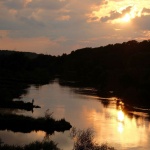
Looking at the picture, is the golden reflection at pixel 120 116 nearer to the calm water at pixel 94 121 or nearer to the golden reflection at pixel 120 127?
the calm water at pixel 94 121

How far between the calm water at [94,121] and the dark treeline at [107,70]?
14287 millimetres

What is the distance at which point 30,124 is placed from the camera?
46375 mm

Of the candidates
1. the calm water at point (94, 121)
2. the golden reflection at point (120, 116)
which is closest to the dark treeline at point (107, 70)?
the calm water at point (94, 121)

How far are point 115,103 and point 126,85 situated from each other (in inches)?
856

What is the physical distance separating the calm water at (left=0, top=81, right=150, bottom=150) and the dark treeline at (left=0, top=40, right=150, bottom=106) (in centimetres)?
1429

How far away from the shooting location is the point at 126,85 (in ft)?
320

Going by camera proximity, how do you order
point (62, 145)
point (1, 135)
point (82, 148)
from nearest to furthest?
1. point (82, 148)
2. point (62, 145)
3. point (1, 135)

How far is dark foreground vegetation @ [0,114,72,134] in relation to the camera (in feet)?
149

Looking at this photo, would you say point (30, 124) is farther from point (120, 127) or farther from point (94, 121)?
point (120, 127)

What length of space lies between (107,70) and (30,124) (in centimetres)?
8968

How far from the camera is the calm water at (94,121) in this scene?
4153 cm

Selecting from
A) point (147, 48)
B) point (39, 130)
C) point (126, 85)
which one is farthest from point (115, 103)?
point (147, 48)

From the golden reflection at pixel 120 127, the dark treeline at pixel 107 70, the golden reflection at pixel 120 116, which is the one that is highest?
the dark treeline at pixel 107 70

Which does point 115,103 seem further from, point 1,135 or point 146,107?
point 1,135
